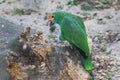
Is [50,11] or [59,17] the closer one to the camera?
[59,17]

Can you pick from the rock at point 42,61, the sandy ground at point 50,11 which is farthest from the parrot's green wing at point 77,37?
the sandy ground at point 50,11

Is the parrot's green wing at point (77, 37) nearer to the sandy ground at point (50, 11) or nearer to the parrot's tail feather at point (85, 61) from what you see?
the parrot's tail feather at point (85, 61)

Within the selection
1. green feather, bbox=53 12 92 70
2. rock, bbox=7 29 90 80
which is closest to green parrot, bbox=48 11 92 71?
green feather, bbox=53 12 92 70

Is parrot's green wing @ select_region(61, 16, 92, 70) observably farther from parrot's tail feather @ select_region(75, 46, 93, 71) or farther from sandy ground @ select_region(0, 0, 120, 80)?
sandy ground @ select_region(0, 0, 120, 80)

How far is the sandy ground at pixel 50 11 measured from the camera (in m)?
6.34

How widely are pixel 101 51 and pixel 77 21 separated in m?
1.60

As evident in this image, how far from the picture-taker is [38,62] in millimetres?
3197

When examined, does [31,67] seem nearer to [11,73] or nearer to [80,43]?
[11,73]

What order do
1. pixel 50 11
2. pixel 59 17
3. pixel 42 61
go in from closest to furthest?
pixel 42 61, pixel 59 17, pixel 50 11

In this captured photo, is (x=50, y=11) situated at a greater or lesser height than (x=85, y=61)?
lesser

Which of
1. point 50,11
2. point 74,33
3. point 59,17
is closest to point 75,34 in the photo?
point 74,33

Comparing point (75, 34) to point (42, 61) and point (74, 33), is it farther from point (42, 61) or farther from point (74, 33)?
point (42, 61)

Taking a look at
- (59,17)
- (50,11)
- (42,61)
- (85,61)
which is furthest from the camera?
(50,11)

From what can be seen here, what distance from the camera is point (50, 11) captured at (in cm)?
749
